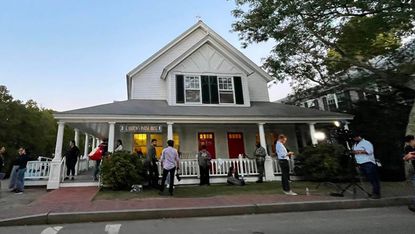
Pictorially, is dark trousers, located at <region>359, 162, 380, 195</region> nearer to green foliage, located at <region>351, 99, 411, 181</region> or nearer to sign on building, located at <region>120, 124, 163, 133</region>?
green foliage, located at <region>351, 99, 411, 181</region>

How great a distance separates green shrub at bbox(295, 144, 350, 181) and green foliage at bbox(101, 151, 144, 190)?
715 cm

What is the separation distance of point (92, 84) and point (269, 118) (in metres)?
17.3

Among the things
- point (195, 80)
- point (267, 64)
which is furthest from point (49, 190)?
point (267, 64)

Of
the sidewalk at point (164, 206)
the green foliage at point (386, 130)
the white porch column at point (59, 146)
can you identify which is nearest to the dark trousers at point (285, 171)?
the sidewalk at point (164, 206)

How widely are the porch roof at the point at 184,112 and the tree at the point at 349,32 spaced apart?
2.62 m

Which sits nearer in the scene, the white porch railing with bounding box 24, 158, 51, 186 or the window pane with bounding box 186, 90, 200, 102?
the white porch railing with bounding box 24, 158, 51, 186

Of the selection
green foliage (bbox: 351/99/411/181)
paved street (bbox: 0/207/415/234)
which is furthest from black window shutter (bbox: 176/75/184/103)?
green foliage (bbox: 351/99/411/181)

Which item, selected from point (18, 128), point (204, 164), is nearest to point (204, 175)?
point (204, 164)

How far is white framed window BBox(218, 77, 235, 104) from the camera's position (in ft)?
48.8

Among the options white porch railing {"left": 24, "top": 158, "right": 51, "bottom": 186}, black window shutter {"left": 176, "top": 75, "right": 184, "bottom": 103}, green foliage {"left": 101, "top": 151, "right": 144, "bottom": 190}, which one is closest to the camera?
green foliage {"left": 101, "top": 151, "right": 144, "bottom": 190}

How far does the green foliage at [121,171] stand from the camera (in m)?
9.00

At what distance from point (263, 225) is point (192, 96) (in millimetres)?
10196

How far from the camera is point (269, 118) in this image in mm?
12961

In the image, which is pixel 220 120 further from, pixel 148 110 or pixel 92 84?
pixel 92 84
